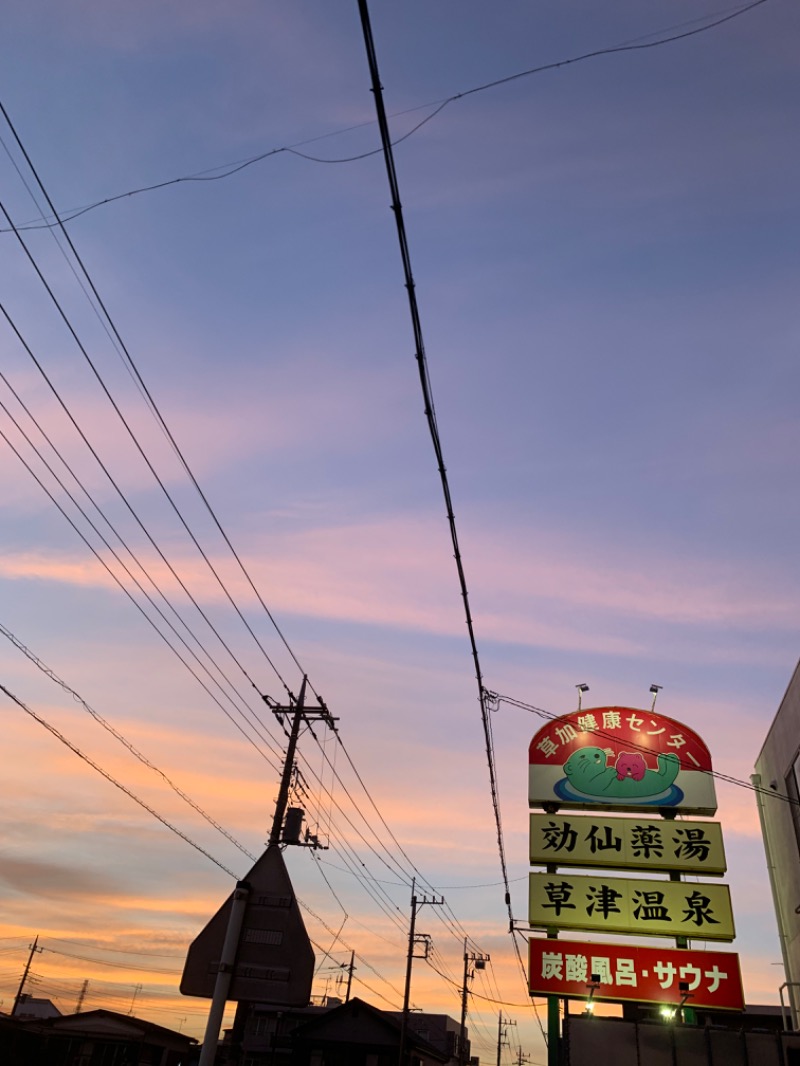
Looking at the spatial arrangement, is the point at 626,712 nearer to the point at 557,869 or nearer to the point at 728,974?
the point at 557,869

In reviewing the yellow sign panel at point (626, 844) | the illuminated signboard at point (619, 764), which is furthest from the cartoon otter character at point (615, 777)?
the yellow sign panel at point (626, 844)

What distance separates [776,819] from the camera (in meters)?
22.0

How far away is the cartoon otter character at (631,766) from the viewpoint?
19.7 meters

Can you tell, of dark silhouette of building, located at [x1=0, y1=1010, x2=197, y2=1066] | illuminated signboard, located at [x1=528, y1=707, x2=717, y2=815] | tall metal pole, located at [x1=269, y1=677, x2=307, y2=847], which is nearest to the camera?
illuminated signboard, located at [x1=528, y1=707, x2=717, y2=815]

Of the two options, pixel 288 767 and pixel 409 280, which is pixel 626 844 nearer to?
pixel 288 767

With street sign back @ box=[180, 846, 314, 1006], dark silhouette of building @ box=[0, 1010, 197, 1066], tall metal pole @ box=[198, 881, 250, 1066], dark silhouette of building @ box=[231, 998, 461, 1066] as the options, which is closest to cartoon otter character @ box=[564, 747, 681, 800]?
street sign back @ box=[180, 846, 314, 1006]

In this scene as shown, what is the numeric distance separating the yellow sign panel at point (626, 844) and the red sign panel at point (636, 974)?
183 cm

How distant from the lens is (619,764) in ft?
65.6

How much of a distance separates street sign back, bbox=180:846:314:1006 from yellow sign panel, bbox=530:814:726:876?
14895mm

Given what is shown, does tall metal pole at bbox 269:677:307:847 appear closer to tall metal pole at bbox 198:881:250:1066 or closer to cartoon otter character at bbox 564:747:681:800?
cartoon otter character at bbox 564:747:681:800

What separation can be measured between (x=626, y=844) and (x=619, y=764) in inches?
82.7

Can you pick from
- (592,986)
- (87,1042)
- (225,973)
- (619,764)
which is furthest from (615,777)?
(87,1042)

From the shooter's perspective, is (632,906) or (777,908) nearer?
(632,906)

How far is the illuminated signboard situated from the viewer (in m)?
19.3
